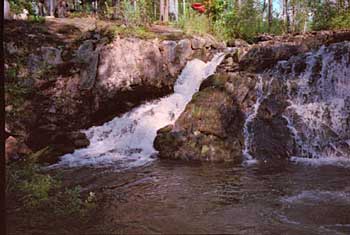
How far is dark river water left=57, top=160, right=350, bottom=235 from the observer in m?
4.68

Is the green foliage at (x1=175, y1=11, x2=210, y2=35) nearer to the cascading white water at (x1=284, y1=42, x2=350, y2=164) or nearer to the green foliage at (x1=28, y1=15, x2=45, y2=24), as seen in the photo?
the cascading white water at (x1=284, y1=42, x2=350, y2=164)

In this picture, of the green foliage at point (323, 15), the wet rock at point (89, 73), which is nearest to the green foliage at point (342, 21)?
the green foliage at point (323, 15)

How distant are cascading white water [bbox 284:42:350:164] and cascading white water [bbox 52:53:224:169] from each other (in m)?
2.83

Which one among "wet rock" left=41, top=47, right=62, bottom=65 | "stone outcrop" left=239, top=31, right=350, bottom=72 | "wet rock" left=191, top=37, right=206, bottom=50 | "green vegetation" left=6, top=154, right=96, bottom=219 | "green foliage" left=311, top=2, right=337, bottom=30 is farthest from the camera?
"green foliage" left=311, top=2, right=337, bottom=30

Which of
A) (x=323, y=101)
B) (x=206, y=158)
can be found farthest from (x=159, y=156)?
(x=323, y=101)

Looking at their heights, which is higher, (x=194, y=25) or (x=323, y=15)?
(x=323, y=15)

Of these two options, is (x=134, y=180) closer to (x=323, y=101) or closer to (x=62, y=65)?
(x=62, y=65)

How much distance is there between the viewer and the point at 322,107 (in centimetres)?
963

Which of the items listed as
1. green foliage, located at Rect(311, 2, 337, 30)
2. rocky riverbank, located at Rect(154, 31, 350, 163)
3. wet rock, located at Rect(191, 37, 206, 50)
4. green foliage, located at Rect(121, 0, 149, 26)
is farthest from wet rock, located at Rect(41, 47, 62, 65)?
green foliage, located at Rect(311, 2, 337, 30)

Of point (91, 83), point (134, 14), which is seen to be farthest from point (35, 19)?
point (91, 83)

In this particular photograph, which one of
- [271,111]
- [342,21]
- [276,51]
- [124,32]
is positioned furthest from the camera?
[342,21]

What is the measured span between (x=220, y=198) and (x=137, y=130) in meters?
4.76

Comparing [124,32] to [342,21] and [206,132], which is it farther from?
[342,21]

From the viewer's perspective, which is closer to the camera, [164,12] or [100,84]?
[100,84]
